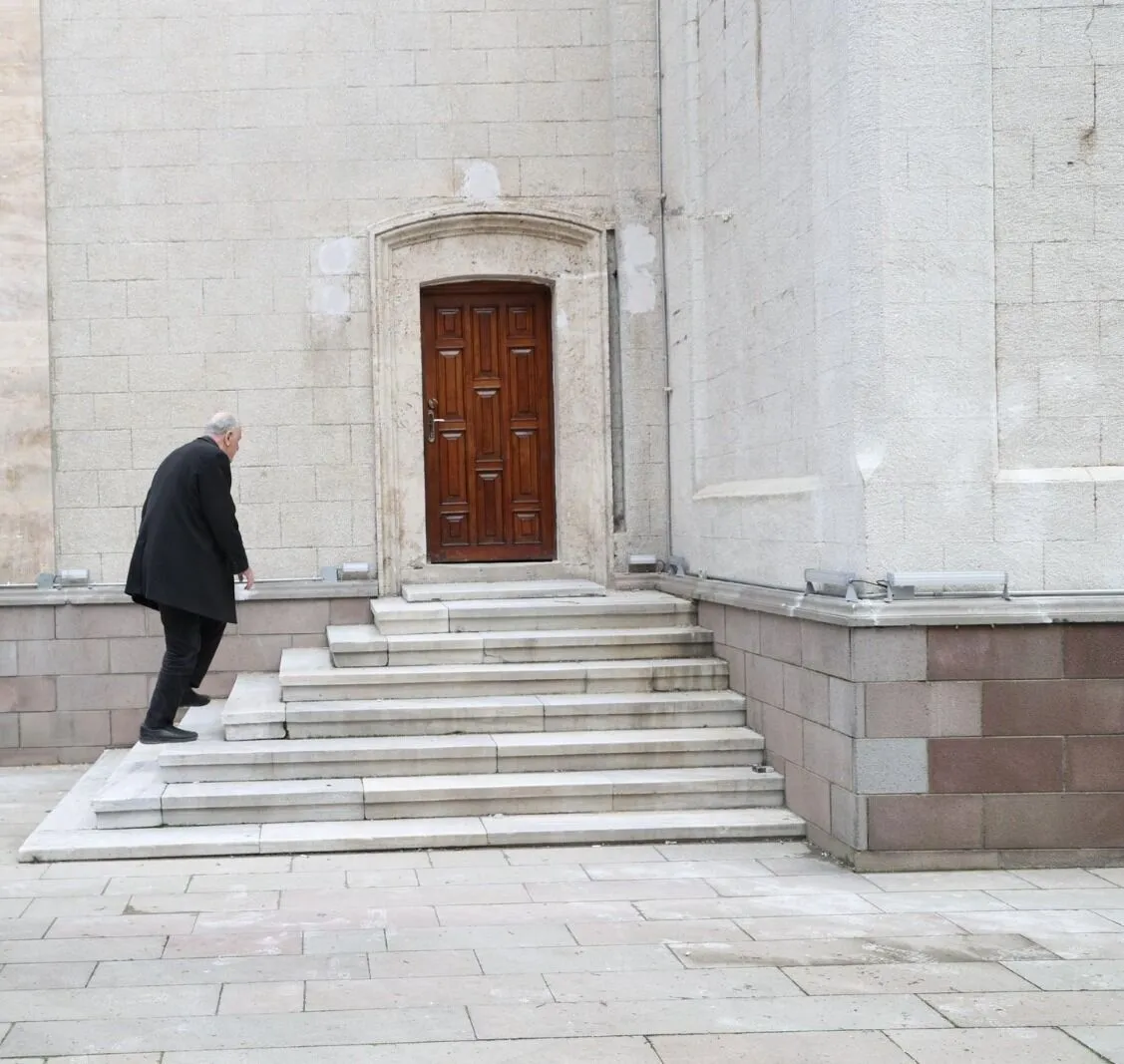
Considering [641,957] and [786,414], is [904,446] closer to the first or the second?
[786,414]

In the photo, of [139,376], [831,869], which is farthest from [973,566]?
[139,376]

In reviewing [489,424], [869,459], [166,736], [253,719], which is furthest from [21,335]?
[869,459]

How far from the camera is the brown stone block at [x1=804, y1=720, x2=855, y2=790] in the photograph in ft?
21.8

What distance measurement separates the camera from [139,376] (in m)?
9.90

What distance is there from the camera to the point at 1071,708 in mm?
6605

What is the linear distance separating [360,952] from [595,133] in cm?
Result: 650

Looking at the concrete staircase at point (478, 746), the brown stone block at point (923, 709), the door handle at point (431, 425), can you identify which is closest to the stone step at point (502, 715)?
the concrete staircase at point (478, 746)

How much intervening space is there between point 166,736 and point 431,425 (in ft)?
10.5

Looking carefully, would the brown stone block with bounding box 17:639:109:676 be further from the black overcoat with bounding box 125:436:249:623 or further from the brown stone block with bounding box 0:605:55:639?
the black overcoat with bounding box 125:436:249:623

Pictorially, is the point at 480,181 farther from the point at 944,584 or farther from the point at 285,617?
the point at 944,584

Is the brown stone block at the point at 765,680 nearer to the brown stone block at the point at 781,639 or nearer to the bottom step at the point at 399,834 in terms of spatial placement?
the brown stone block at the point at 781,639

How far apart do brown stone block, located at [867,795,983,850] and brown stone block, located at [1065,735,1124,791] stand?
1.42 ft

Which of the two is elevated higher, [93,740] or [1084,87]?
[1084,87]

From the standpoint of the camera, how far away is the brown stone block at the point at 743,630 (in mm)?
7955
